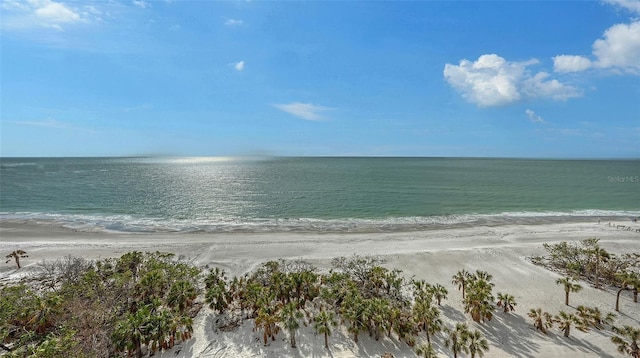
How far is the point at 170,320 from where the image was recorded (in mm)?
13992

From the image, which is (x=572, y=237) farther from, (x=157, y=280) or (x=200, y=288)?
(x=157, y=280)

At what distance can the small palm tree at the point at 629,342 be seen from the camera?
1328 cm

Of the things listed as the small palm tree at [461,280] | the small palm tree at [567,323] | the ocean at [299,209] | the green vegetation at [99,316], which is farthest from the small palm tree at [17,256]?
the small palm tree at [567,323]

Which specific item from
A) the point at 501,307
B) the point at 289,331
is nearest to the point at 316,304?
the point at 289,331

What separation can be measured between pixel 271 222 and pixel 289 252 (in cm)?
1236

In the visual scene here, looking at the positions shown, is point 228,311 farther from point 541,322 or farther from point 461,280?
point 541,322

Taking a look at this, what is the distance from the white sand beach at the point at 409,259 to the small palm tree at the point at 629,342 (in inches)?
20.7

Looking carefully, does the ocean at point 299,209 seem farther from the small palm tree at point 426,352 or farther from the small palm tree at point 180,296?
the small palm tree at point 426,352

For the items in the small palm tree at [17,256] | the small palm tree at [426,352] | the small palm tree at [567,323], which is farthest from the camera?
the small palm tree at [17,256]

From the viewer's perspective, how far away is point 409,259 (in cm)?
2533

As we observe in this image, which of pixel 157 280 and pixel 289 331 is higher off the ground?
pixel 157 280

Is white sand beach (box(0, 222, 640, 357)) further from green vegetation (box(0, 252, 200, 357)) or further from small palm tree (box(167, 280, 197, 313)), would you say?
green vegetation (box(0, 252, 200, 357))

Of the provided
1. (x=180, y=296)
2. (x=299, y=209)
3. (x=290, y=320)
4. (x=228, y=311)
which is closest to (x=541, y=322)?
(x=290, y=320)

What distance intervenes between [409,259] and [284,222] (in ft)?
61.5
